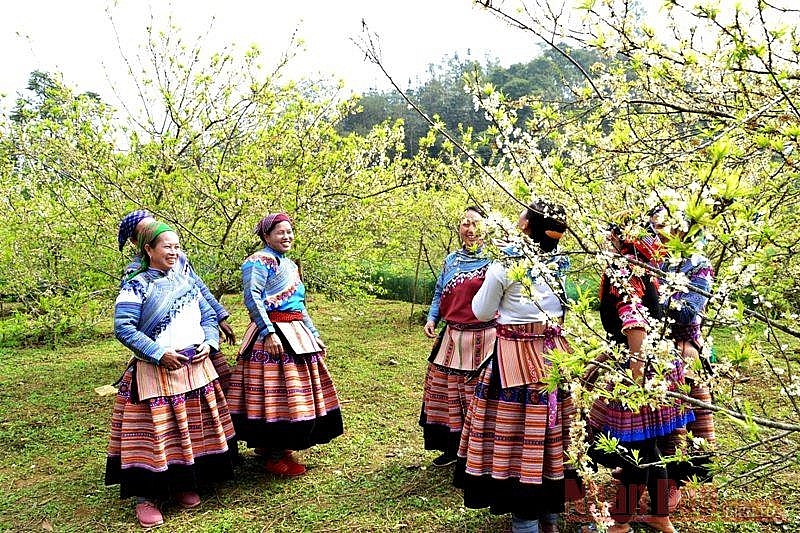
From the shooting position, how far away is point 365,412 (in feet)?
19.4

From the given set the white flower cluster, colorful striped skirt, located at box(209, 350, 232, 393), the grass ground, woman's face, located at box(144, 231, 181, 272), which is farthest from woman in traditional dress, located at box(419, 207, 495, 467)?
the white flower cluster

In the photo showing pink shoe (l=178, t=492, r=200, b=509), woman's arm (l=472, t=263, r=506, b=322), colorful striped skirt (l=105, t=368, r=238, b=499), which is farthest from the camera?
pink shoe (l=178, t=492, r=200, b=509)

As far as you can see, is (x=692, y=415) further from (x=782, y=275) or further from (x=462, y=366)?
(x=462, y=366)

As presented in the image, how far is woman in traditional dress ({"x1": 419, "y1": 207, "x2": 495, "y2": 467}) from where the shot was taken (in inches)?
168

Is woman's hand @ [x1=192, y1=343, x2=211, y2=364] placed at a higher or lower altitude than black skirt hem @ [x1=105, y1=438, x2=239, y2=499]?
higher

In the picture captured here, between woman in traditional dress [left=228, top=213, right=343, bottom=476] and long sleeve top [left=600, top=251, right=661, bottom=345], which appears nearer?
long sleeve top [left=600, top=251, right=661, bottom=345]

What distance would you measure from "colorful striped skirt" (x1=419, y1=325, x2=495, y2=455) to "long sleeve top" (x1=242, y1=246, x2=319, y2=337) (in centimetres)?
86

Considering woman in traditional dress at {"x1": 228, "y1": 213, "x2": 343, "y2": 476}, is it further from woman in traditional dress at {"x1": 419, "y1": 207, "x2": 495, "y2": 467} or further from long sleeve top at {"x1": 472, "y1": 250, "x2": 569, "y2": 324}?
long sleeve top at {"x1": 472, "y1": 250, "x2": 569, "y2": 324}

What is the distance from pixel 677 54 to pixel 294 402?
9.47ft

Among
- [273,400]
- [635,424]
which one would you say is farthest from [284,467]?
[635,424]

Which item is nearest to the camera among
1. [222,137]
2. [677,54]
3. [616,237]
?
[616,237]

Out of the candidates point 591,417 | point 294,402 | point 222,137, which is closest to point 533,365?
point 591,417

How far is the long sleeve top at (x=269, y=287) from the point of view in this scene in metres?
4.19

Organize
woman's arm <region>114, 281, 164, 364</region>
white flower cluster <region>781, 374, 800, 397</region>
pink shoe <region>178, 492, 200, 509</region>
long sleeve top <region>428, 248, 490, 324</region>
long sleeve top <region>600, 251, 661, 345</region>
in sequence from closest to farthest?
white flower cluster <region>781, 374, 800, 397</region> → long sleeve top <region>600, 251, 661, 345</region> → woman's arm <region>114, 281, 164, 364</region> → pink shoe <region>178, 492, 200, 509</region> → long sleeve top <region>428, 248, 490, 324</region>
